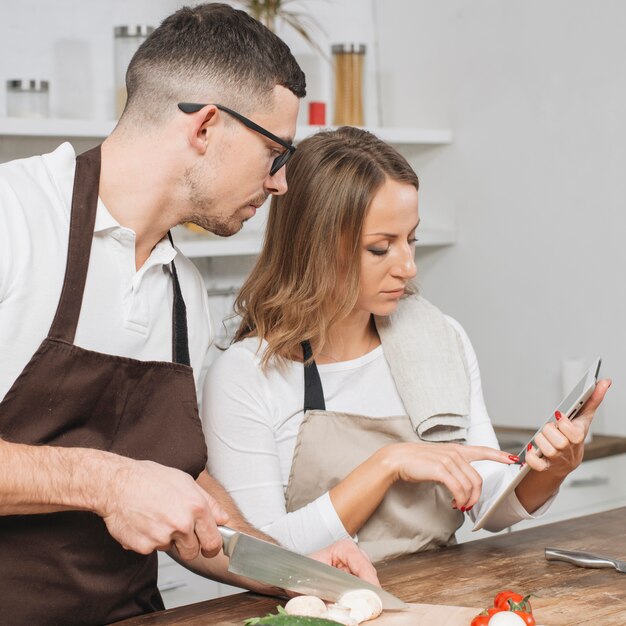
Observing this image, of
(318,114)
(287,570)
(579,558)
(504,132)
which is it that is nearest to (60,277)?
(287,570)

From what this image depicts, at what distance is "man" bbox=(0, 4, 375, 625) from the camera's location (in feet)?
4.33

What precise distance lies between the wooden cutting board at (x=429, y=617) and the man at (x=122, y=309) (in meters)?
0.11

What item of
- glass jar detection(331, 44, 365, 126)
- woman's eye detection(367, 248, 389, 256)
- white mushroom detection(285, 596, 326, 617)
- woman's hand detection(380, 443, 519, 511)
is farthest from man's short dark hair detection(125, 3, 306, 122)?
glass jar detection(331, 44, 365, 126)

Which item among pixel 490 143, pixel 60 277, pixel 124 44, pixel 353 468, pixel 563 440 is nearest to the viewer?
pixel 60 277

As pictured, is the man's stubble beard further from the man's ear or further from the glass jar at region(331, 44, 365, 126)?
the glass jar at region(331, 44, 365, 126)

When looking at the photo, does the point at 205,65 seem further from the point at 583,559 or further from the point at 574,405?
the point at 583,559

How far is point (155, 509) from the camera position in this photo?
1.20m

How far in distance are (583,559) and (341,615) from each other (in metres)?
0.45

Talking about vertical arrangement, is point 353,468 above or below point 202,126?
below

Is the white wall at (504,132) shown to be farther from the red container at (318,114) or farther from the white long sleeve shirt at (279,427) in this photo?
the white long sleeve shirt at (279,427)

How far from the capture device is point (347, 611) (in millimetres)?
A: 1295

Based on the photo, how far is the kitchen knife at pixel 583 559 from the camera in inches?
58.7

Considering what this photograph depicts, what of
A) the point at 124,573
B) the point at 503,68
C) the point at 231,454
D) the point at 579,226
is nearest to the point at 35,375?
the point at 124,573

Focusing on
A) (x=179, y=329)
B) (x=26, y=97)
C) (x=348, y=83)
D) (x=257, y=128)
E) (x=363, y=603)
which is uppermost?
(x=348, y=83)
